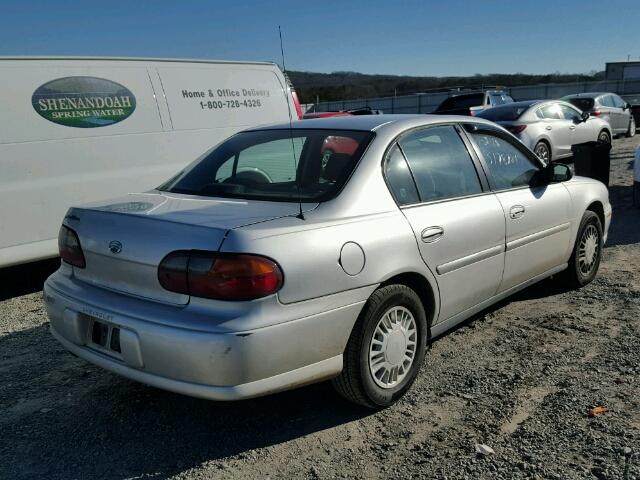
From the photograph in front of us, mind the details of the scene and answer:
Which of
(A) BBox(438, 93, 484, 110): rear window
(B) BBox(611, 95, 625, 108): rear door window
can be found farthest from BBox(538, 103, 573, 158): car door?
(B) BBox(611, 95, 625, 108): rear door window

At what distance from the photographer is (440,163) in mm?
3803

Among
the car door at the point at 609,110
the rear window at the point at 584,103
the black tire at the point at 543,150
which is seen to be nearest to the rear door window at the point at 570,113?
the black tire at the point at 543,150

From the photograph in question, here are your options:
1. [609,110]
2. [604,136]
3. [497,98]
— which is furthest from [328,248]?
[497,98]

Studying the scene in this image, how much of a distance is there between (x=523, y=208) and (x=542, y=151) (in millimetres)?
8312

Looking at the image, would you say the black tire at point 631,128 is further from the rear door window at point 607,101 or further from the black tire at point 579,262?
the black tire at point 579,262

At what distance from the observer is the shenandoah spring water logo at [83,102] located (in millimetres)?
5461

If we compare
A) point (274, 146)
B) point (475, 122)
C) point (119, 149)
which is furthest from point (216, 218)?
point (119, 149)

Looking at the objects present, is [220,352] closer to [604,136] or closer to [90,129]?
[90,129]

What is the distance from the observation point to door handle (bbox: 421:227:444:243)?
3373 mm

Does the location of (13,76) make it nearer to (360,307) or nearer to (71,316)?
(71,316)

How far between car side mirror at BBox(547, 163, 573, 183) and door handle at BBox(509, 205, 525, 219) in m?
0.56

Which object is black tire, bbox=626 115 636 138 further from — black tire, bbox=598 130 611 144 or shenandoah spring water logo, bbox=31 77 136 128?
shenandoah spring water logo, bbox=31 77 136 128

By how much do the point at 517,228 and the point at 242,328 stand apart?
230 centimetres

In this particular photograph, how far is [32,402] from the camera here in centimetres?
355
